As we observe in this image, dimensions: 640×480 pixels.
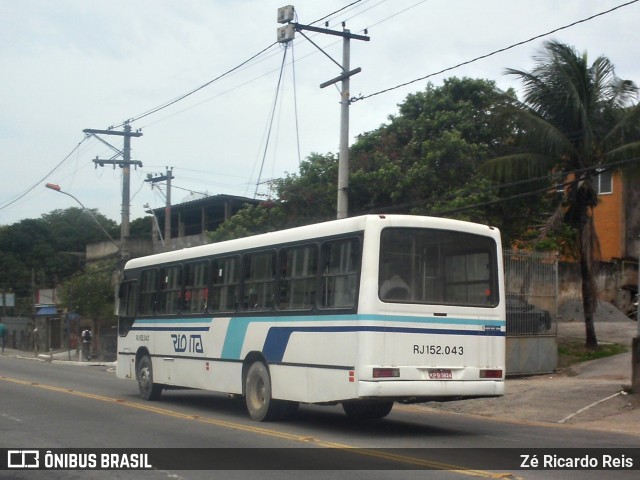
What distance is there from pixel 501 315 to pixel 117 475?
6.44 meters

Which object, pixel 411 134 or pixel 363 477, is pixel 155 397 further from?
pixel 411 134

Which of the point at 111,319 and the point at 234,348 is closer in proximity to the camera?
the point at 234,348

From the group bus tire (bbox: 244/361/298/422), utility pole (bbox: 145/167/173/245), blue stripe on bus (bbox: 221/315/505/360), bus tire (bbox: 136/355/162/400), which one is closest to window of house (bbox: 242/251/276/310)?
blue stripe on bus (bbox: 221/315/505/360)

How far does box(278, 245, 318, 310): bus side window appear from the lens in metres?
13.4

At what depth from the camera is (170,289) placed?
18109 millimetres

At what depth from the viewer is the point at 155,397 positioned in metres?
18.7

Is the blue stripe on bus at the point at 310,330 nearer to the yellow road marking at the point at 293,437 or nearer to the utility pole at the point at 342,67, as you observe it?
the yellow road marking at the point at 293,437

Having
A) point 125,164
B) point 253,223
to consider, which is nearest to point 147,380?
point 253,223

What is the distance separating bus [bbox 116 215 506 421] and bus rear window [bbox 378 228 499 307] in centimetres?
2

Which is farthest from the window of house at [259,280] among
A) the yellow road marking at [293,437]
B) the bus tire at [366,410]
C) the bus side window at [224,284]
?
the bus tire at [366,410]

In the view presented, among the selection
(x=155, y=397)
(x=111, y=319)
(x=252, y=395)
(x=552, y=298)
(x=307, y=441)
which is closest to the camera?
(x=307, y=441)

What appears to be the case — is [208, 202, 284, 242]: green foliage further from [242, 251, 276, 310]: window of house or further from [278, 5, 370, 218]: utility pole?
[242, 251, 276, 310]: window of house

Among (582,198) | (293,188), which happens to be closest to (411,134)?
(293,188)

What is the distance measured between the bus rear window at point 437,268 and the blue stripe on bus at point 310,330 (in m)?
0.42
